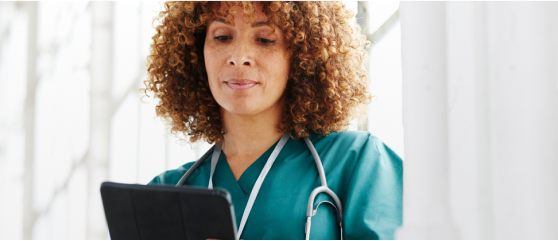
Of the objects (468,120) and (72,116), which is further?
(72,116)

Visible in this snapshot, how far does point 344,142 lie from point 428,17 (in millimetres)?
605

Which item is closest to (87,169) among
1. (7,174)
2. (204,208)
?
(7,174)

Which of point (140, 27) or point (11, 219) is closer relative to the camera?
point (140, 27)

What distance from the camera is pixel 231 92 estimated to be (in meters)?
1.12

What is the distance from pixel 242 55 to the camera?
3.63ft

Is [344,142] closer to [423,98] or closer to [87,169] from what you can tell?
[423,98]

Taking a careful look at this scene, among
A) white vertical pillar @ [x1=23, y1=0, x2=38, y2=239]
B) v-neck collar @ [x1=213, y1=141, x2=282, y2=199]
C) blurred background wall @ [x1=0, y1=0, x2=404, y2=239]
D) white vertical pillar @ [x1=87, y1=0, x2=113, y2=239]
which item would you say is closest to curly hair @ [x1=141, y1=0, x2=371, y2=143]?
v-neck collar @ [x1=213, y1=141, x2=282, y2=199]

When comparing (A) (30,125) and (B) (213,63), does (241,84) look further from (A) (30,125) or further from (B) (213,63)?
(A) (30,125)

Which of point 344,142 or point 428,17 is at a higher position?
point 428,17

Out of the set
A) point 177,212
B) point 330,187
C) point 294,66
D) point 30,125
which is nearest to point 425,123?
point 177,212

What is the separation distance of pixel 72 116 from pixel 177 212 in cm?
169

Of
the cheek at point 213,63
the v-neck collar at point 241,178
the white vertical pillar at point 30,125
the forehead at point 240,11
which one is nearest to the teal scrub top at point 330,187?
the v-neck collar at point 241,178

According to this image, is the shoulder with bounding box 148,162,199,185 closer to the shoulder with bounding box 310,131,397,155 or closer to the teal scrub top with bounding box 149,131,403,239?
the teal scrub top with bounding box 149,131,403,239

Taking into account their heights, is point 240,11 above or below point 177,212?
above
